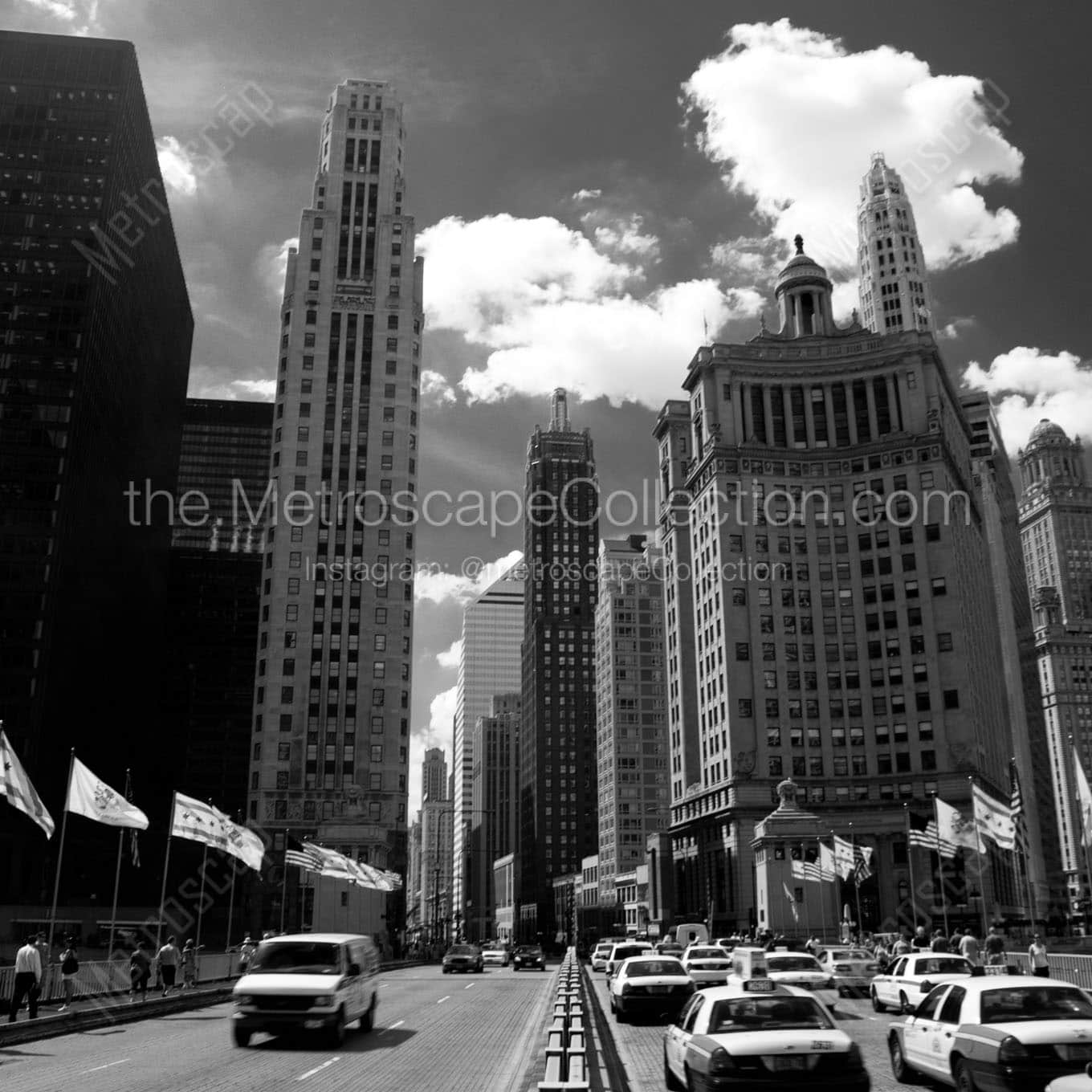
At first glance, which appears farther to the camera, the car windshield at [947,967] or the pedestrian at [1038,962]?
the pedestrian at [1038,962]

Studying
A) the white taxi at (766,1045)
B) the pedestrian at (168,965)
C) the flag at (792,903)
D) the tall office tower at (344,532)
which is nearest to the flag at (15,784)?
the pedestrian at (168,965)

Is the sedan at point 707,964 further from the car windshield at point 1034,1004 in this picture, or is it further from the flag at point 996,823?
the car windshield at point 1034,1004

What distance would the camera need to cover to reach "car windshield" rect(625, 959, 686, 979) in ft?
86.1

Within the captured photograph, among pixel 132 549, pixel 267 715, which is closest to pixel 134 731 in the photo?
pixel 132 549

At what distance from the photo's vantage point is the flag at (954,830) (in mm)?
41781

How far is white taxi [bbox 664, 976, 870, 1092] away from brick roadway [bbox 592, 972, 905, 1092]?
101 inches

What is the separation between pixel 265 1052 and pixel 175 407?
149535 mm

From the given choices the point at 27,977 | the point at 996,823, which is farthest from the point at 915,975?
the point at 27,977

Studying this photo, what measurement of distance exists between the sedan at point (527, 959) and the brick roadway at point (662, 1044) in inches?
1180

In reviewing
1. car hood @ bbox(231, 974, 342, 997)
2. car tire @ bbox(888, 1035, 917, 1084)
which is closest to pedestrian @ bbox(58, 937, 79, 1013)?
car hood @ bbox(231, 974, 342, 997)

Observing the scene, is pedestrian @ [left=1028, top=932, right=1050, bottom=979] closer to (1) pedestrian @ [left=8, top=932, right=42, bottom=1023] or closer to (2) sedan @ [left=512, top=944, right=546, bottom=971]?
(1) pedestrian @ [left=8, top=932, right=42, bottom=1023]

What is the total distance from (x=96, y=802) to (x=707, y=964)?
18.7 m

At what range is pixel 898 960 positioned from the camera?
28469mm

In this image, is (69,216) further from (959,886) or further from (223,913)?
(959,886)
